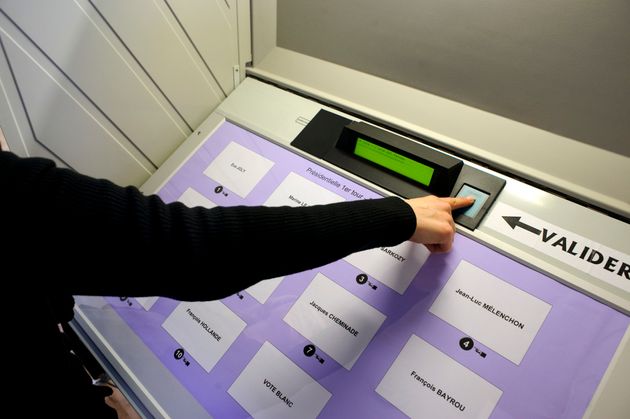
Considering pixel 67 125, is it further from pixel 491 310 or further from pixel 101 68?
pixel 491 310

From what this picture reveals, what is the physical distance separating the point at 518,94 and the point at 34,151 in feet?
3.22

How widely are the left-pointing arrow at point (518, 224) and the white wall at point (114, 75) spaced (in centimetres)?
79

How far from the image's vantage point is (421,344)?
72 centimetres

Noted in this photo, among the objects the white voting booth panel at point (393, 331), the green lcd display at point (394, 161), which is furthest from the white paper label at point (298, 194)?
the green lcd display at point (394, 161)

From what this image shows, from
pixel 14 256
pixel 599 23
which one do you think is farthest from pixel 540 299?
pixel 14 256

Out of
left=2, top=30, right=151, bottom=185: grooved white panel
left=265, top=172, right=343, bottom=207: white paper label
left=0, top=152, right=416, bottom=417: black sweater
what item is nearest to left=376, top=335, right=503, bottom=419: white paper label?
left=0, top=152, right=416, bottom=417: black sweater

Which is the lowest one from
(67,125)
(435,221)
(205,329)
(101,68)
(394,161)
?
(205,329)

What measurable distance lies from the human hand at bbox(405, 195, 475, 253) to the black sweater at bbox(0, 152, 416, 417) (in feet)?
0.31

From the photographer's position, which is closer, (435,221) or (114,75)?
(435,221)

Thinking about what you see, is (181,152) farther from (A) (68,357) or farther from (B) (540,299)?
(B) (540,299)

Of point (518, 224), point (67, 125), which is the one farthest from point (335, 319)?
point (67, 125)

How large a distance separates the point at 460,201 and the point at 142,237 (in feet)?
1.89

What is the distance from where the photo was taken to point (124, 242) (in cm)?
51

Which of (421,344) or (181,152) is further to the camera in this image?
(181,152)
